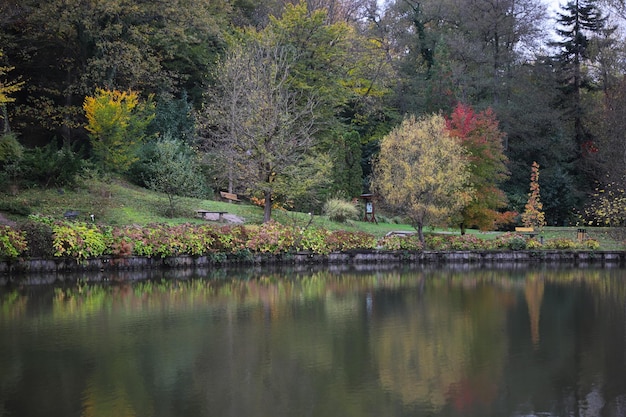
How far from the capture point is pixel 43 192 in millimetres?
21125

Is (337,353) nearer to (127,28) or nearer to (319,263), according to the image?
(319,263)

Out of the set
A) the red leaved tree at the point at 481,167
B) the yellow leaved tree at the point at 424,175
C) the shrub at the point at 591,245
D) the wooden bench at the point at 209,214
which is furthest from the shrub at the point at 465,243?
the wooden bench at the point at 209,214

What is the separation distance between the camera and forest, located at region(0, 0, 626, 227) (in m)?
23.4

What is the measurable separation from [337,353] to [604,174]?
2758 cm

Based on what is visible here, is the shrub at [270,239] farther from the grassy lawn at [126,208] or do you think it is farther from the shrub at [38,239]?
the shrub at [38,239]

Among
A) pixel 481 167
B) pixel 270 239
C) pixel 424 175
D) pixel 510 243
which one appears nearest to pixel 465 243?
pixel 510 243

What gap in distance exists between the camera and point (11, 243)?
1562 cm

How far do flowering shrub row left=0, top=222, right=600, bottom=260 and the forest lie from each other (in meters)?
2.40

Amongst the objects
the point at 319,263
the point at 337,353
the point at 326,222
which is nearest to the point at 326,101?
the point at 326,222

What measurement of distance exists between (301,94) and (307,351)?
2075cm

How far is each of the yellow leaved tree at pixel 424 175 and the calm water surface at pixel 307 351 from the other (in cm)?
713

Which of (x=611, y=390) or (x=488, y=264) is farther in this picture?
(x=488, y=264)

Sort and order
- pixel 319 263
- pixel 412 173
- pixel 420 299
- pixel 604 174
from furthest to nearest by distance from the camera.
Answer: pixel 604 174 < pixel 412 173 < pixel 319 263 < pixel 420 299

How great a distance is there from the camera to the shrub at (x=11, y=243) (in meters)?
15.4
